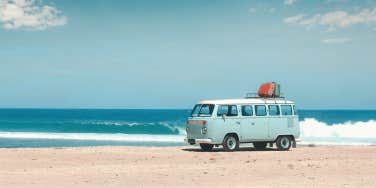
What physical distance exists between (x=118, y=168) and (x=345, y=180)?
6.44m

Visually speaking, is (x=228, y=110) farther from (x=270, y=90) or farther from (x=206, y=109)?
(x=270, y=90)

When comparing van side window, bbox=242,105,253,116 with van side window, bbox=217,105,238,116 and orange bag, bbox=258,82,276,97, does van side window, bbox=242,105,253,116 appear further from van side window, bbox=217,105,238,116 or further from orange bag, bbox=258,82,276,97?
orange bag, bbox=258,82,276,97

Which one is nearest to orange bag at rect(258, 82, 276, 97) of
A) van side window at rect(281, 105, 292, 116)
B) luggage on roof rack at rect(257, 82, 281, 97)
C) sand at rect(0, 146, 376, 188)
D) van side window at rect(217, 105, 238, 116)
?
luggage on roof rack at rect(257, 82, 281, 97)

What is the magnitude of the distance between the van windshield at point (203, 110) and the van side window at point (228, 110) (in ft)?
1.03

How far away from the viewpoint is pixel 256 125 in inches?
1016

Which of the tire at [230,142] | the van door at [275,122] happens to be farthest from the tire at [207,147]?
the van door at [275,122]

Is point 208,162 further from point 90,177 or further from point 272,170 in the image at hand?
point 90,177

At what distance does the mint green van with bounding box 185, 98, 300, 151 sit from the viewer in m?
25.1

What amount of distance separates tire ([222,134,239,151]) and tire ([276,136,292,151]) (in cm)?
194

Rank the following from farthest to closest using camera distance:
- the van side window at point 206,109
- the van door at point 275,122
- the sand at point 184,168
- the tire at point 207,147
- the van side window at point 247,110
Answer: the tire at point 207,147 → the van door at point 275,122 → the van side window at point 247,110 → the van side window at point 206,109 → the sand at point 184,168

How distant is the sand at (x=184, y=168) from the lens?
15984mm

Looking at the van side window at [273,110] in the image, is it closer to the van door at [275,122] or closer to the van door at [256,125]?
the van door at [275,122]

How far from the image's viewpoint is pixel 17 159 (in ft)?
72.0

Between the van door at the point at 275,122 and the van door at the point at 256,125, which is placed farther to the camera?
the van door at the point at 275,122
